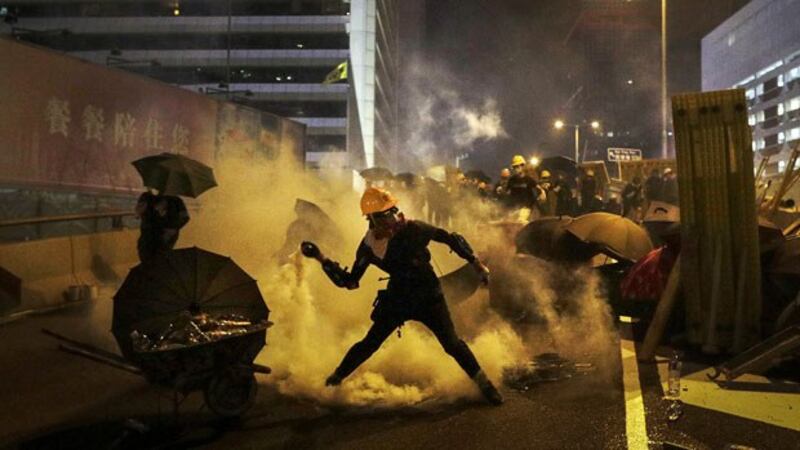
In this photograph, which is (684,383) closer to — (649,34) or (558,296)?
(558,296)

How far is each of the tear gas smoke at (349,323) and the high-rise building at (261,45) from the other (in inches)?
2296

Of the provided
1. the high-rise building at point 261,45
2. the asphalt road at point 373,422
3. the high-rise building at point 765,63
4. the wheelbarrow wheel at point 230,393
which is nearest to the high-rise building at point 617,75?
the high-rise building at point 765,63

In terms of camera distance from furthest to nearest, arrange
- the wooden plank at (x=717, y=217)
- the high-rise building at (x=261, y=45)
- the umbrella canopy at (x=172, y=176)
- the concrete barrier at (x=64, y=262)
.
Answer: the high-rise building at (x=261, y=45) → the concrete barrier at (x=64, y=262) → the umbrella canopy at (x=172, y=176) → the wooden plank at (x=717, y=217)

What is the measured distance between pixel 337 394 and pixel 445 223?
10.5 m

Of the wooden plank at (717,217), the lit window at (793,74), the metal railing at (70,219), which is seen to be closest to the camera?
the wooden plank at (717,217)

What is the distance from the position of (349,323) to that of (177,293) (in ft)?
9.03

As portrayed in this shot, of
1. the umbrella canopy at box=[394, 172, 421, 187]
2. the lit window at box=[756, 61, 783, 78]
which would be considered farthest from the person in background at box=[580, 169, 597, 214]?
the lit window at box=[756, 61, 783, 78]

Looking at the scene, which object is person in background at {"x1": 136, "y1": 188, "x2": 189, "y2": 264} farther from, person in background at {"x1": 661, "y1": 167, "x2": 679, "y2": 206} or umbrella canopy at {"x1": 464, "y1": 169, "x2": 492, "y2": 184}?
person in background at {"x1": 661, "y1": 167, "x2": 679, "y2": 206}

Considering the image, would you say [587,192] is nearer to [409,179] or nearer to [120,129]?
[409,179]

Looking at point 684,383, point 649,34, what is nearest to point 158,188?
point 684,383

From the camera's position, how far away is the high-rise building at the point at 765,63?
7556cm

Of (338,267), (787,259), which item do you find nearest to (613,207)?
(787,259)

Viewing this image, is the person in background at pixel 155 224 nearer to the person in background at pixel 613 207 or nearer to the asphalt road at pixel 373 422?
the asphalt road at pixel 373 422

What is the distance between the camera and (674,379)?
512 cm
